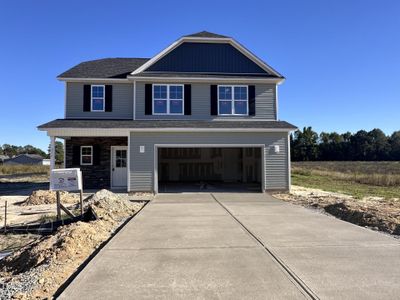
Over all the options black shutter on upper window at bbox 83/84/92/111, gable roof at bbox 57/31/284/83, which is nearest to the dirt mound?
black shutter on upper window at bbox 83/84/92/111

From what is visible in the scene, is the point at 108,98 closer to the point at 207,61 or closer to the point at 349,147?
the point at 207,61

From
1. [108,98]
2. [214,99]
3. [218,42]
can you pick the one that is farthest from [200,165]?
[218,42]

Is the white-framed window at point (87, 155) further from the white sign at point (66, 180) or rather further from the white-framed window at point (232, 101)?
the white sign at point (66, 180)

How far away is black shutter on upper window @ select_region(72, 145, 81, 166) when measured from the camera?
17.5m

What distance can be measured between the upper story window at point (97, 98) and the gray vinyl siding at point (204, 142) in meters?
3.43

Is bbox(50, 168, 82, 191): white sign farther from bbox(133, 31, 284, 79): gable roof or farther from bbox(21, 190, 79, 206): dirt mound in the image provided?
bbox(133, 31, 284, 79): gable roof

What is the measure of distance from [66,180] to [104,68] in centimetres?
1151

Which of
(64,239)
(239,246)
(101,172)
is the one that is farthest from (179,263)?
(101,172)

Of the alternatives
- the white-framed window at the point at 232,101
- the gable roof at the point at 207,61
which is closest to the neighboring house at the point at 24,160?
the gable roof at the point at 207,61

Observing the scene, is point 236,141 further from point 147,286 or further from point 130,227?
point 147,286

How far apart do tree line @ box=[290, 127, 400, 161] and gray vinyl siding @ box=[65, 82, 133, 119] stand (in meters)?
70.5

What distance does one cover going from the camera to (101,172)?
696 inches

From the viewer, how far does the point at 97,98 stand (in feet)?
57.4

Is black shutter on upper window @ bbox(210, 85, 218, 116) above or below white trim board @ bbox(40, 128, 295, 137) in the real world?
above
